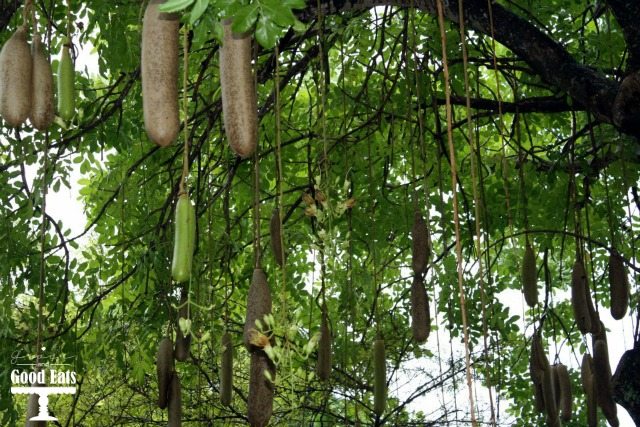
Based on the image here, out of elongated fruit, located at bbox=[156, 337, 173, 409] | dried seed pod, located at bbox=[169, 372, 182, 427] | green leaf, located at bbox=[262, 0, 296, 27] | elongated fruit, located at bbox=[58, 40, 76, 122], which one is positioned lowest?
dried seed pod, located at bbox=[169, 372, 182, 427]

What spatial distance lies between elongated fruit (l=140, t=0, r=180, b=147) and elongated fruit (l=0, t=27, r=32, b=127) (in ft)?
0.85

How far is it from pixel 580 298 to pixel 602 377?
36cm

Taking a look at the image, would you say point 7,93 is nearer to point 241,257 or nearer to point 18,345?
point 18,345

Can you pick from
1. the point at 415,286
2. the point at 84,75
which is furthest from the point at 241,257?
the point at 415,286

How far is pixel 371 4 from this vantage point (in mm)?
3070

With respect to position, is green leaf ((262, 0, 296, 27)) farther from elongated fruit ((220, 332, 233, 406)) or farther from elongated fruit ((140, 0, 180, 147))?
elongated fruit ((220, 332, 233, 406))

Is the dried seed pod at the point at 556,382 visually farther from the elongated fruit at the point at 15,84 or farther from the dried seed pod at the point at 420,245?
the elongated fruit at the point at 15,84

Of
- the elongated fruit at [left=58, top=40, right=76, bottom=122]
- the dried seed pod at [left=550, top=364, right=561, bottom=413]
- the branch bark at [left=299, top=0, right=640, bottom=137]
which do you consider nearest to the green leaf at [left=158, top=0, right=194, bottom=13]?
the elongated fruit at [left=58, top=40, right=76, bottom=122]

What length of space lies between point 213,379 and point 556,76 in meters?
3.10

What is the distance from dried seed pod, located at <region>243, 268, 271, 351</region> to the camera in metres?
1.28

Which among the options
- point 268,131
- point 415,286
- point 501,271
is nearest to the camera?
point 415,286

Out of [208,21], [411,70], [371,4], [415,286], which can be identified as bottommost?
[415,286]

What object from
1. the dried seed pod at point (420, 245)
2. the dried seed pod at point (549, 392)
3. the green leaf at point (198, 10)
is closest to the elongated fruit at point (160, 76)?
the green leaf at point (198, 10)

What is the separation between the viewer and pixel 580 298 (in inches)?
98.1
